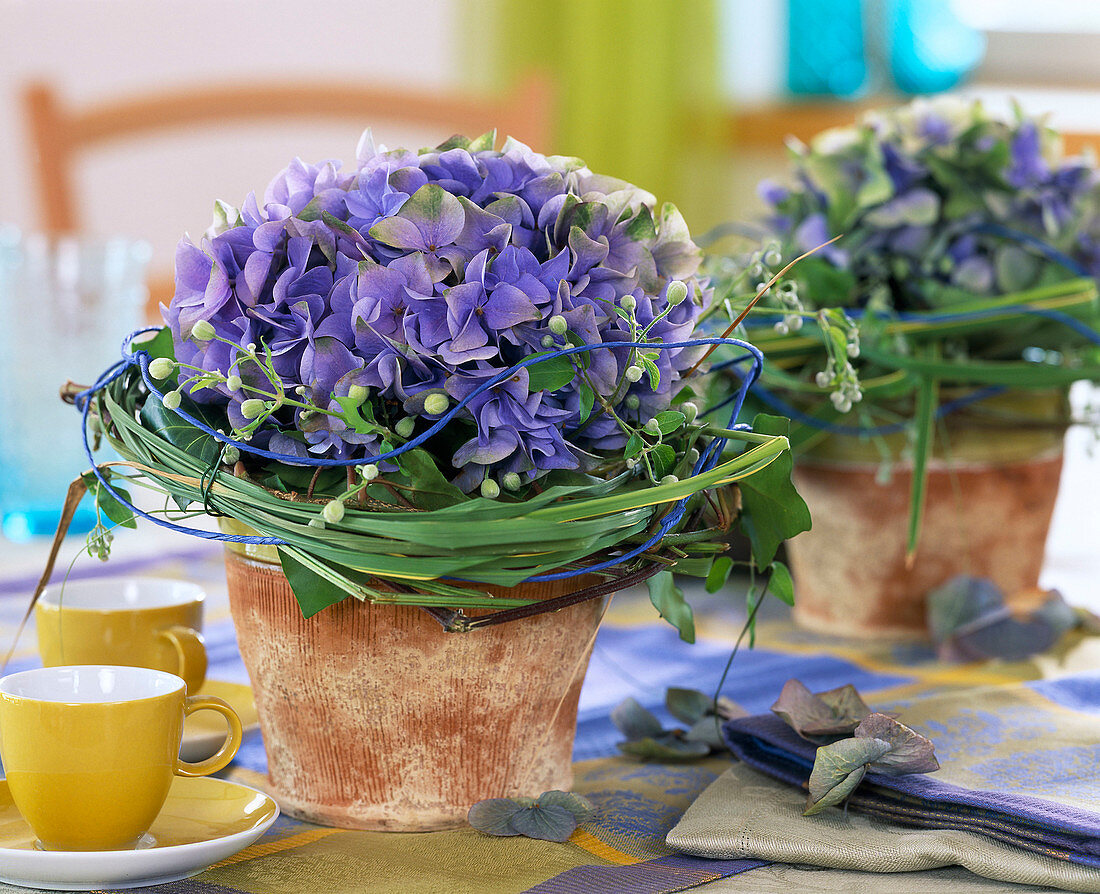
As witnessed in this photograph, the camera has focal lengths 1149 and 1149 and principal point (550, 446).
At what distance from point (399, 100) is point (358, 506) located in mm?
1561

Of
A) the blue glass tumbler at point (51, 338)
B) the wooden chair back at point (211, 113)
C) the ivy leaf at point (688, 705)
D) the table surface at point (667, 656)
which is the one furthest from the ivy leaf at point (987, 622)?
the wooden chair back at point (211, 113)

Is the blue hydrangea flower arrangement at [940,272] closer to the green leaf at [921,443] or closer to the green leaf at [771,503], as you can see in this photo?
the green leaf at [921,443]

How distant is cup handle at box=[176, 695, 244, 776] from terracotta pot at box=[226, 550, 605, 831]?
0.02 meters

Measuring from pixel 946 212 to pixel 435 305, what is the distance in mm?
505

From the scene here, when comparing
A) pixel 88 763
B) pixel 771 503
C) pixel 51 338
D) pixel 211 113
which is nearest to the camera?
pixel 88 763

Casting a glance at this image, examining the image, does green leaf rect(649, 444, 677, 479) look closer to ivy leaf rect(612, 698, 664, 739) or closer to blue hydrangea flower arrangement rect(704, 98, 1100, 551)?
ivy leaf rect(612, 698, 664, 739)

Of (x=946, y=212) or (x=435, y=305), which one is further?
(x=946, y=212)

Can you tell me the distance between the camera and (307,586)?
1.46ft

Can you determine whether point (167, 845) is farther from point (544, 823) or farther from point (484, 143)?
point (484, 143)

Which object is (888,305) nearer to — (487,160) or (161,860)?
(487,160)

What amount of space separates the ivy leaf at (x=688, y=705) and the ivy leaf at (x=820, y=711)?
83mm

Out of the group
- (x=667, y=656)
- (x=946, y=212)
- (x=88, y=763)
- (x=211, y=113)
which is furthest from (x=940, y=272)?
(x=211, y=113)

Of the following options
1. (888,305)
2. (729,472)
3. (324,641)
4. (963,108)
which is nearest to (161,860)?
(324,641)

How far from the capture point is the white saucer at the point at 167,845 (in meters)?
0.39
